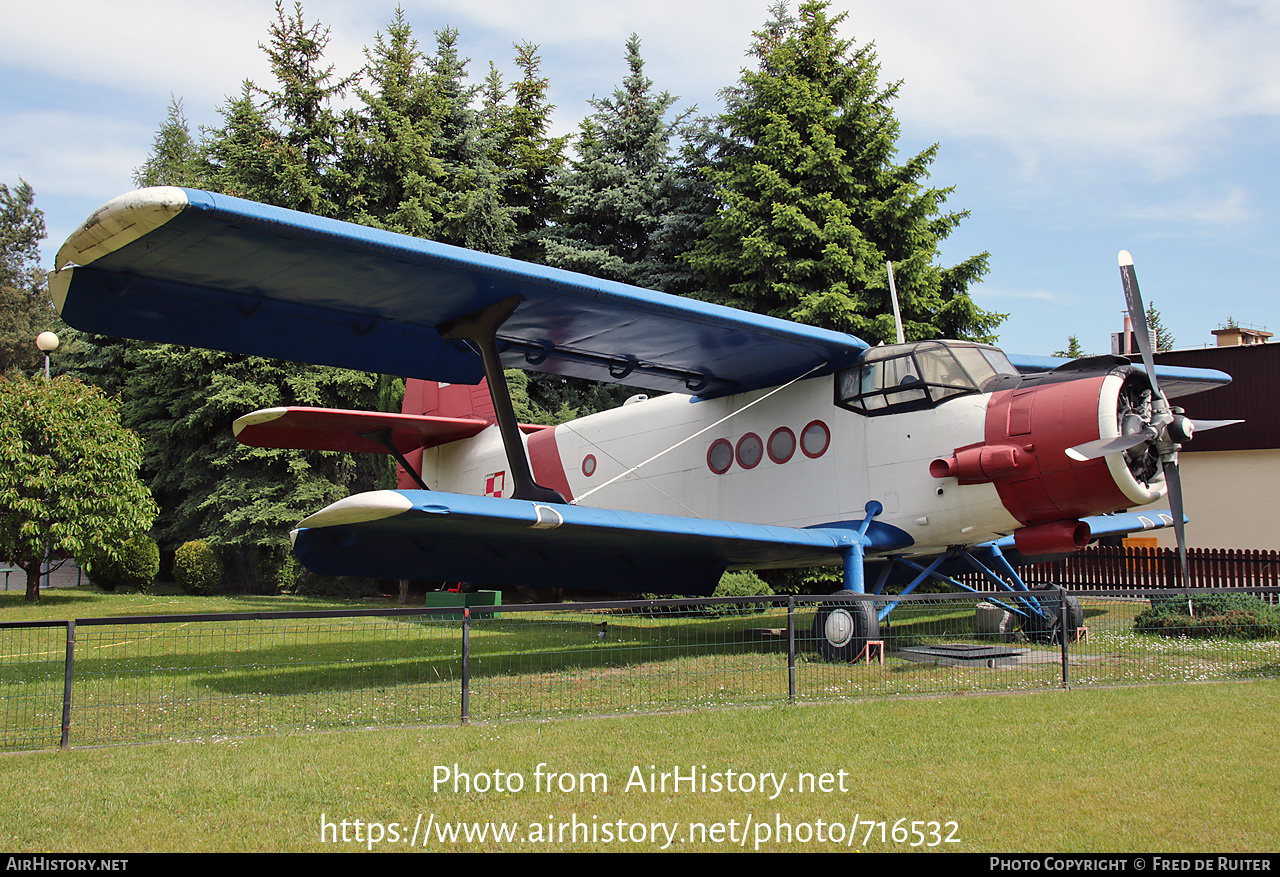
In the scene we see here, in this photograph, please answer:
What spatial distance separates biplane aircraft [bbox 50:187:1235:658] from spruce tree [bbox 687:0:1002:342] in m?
9.80

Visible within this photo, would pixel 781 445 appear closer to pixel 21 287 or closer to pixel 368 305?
pixel 368 305

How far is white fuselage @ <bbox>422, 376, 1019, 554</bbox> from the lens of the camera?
988cm

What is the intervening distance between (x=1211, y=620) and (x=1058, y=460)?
12.2 ft

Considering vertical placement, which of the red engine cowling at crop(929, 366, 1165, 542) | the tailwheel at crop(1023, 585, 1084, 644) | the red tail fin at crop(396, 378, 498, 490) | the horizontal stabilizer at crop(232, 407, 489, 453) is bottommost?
the tailwheel at crop(1023, 585, 1084, 644)

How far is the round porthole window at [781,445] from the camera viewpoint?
1128cm

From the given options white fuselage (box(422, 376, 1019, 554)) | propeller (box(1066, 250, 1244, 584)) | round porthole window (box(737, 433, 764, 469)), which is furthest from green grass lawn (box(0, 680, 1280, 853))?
round porthole window (box(737, 433, 764, 469))

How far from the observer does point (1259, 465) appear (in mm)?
23438

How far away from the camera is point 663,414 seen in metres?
12.9

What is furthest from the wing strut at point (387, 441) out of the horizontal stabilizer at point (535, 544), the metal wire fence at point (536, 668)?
the horizontal stabilizer at point (535, 544)

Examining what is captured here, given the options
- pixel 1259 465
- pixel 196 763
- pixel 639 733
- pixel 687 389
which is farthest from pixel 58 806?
pixel 1259 465

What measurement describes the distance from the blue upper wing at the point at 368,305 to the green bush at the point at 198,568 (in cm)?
1746

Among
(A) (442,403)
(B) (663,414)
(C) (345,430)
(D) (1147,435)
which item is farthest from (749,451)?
(A) (442,403)

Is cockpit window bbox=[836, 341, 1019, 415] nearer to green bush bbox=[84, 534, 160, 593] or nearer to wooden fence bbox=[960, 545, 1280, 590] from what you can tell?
wooden fence bbox=[960, 545, 1280, 590]

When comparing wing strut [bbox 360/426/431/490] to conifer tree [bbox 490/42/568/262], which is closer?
wing strut [bbox 360/426/431/490]
